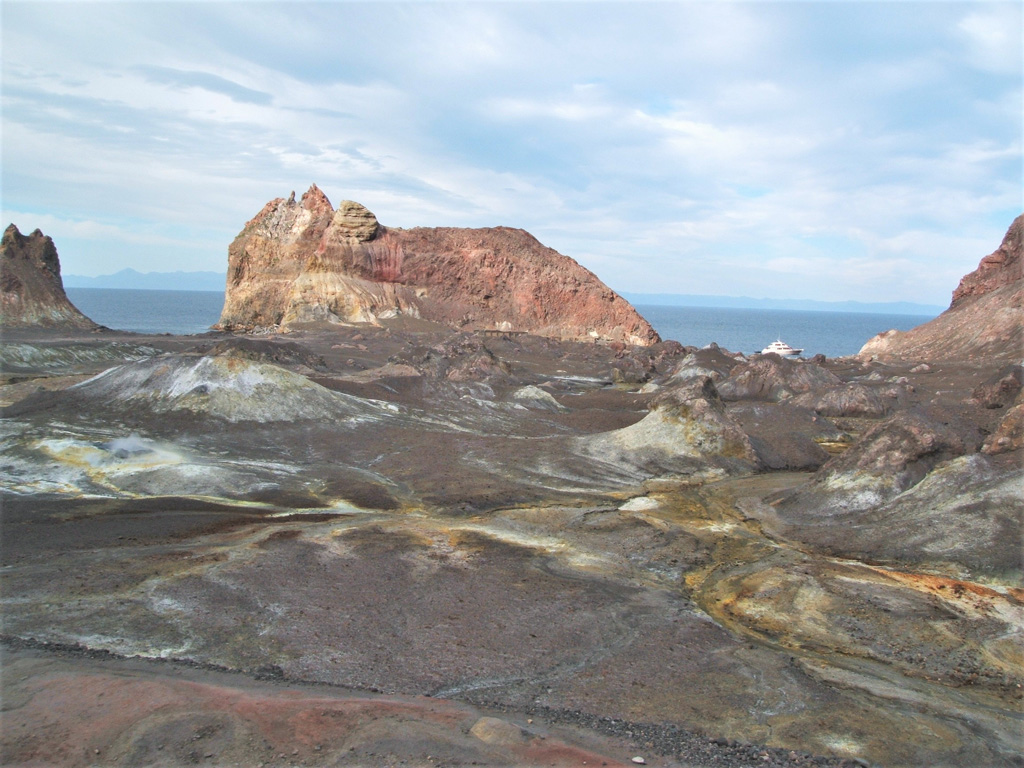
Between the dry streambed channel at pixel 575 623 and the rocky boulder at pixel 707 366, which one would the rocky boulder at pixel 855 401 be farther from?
the dry streambed channel at pixel 575 623

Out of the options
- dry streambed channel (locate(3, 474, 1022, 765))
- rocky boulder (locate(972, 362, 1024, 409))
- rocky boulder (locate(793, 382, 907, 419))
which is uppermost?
rocky boulder (locate(972, 362, 1024, 409))

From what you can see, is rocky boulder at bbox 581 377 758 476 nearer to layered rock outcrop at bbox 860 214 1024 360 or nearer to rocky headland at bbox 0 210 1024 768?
rocky headland at bbox 0 210 1024 768

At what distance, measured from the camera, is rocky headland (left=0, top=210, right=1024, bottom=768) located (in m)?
8.48

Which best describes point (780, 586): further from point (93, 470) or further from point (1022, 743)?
point (93, 470)

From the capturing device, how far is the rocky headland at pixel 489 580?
27.8ft

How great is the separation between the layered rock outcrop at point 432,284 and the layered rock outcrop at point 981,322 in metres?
22.6

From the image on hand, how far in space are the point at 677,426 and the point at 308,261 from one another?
186 feet

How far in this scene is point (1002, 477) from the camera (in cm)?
1578

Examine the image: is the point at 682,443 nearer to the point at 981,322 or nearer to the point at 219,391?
the point at 219,391

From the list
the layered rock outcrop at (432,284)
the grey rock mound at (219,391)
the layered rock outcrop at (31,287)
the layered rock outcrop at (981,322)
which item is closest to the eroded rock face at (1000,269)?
the layered rock outcrop at (981,322)

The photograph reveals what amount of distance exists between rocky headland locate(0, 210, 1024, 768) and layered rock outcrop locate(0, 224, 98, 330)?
36.7m

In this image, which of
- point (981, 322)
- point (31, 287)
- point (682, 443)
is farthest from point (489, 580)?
point (31, 287)

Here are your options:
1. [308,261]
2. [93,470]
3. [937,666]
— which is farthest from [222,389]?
[308,261]

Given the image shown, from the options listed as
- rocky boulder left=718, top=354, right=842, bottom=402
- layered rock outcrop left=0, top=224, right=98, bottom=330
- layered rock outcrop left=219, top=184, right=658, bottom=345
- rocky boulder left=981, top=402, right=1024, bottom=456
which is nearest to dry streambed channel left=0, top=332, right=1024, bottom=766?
rocky boulder left=981, top=402, right=1024, bottom=456
